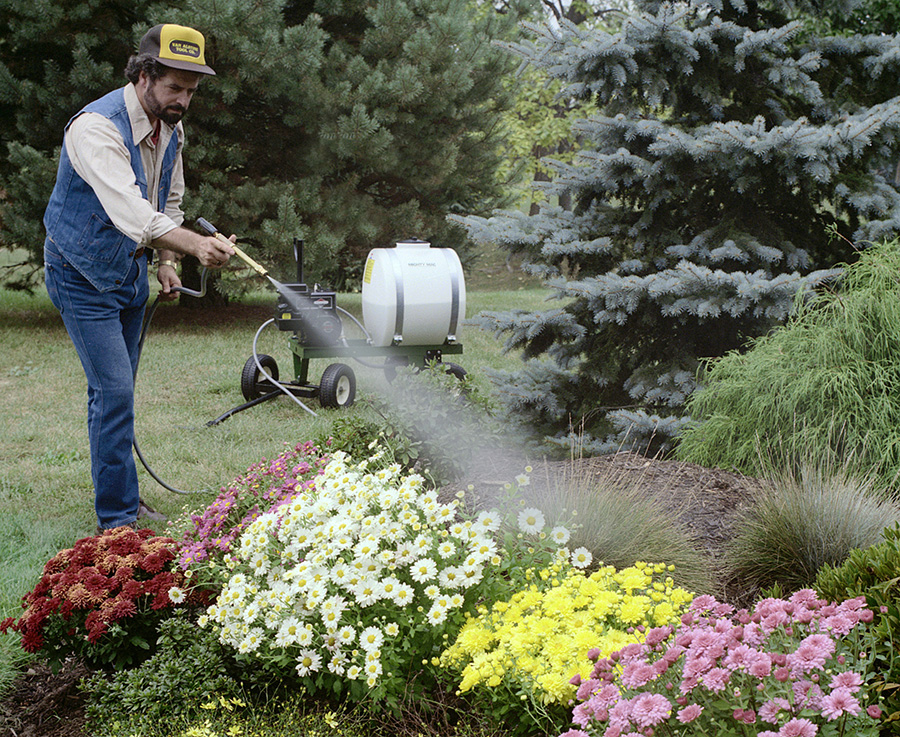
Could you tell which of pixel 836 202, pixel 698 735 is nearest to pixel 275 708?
pixel 698 735

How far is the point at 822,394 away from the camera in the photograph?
345 centimetres

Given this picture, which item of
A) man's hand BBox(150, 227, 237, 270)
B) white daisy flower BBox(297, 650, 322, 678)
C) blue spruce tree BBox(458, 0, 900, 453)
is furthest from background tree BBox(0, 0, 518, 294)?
white daisy flower BBox(297, 650, 322, 678)

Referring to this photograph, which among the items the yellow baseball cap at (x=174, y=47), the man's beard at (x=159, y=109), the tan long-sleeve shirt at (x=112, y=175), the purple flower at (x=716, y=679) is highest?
the yellow baseball cap at (x=174, y=47)

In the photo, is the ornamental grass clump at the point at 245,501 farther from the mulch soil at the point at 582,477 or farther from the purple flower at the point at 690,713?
the purple flower at the point at 690,713

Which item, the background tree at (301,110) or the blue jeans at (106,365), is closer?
the blue jeans at (106,365)

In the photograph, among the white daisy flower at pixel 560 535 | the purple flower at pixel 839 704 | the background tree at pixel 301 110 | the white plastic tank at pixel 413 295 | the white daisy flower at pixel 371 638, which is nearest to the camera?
the purple flower at pixel 839 704

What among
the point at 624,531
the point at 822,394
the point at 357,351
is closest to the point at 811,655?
the point at 624,531

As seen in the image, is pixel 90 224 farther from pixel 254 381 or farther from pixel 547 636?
pixel 254 381

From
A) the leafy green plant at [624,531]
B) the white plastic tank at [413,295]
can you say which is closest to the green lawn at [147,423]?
the white plastic tank at [413,295]

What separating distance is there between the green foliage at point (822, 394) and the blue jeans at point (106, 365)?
248 cm

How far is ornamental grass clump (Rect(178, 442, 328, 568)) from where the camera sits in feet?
8.52

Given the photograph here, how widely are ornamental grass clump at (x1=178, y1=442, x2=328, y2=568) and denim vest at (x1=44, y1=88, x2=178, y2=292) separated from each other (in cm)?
93

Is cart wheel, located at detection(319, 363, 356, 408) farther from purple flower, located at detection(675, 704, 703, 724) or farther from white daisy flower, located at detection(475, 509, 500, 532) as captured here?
purple flower, located at detection(675, 704, 703, 724)

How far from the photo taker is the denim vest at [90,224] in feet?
10.1
